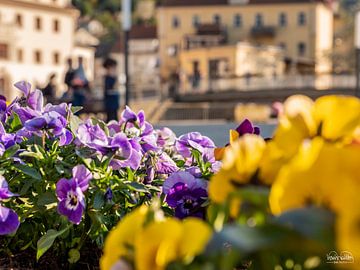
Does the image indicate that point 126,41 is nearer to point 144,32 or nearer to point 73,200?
point 73,200

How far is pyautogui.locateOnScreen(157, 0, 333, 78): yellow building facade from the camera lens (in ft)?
351

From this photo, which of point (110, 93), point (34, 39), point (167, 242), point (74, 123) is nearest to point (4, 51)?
point (34, 39)

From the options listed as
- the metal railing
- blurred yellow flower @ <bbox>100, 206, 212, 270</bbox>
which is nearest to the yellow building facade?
the metal railing

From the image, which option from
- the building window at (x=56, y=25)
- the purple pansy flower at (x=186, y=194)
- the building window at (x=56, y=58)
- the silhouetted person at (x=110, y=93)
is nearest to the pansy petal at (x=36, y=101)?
the purple pansy flower at (x=186, y=194)

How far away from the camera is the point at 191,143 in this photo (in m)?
4.09

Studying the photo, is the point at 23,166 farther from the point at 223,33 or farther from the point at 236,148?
the point at 223,33

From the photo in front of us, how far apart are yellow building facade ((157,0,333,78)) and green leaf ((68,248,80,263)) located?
103 m

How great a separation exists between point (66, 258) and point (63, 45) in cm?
8868

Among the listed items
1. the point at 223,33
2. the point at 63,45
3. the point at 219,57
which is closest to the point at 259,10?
the point at 223,33

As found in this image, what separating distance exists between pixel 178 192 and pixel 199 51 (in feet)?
302

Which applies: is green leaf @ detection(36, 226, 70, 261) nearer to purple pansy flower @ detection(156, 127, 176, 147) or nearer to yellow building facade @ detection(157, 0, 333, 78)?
purple pansy flower @ detection(156, 127, 176, 147)

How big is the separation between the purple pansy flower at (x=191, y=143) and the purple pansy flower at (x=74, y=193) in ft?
2.16

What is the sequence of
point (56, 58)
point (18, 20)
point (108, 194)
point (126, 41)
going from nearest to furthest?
point (108, 194) → point (126, 41) → point (18, 20) → point (56, 58)

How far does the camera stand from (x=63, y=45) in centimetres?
9162
